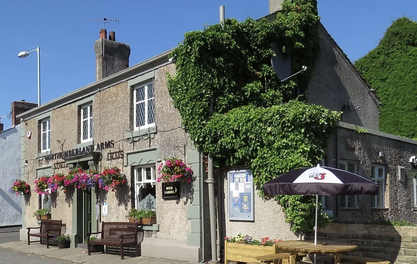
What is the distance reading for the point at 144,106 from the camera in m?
15.0

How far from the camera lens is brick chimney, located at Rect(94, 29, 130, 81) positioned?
1895 centimetres

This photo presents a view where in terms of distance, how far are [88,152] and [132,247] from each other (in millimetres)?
4135

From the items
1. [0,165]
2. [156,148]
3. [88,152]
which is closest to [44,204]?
[88,152]

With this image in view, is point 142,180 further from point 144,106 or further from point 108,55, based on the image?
point 108,55

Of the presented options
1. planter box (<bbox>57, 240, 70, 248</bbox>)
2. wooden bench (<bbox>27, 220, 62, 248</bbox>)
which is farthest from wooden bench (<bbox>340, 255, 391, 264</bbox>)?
wooden bench (<bbox>27, 220, 62, 248</bbox>)

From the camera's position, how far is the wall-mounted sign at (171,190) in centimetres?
1317

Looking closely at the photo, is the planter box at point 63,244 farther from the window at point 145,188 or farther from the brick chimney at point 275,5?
the brick chimney at point 275,5

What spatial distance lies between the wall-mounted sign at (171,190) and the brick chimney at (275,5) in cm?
658

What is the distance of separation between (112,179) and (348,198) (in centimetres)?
681

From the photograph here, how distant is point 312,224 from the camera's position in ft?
34.1

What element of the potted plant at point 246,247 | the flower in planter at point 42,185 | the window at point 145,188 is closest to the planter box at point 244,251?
the potted plant at point 246,247

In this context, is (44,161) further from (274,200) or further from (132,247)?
(274,200)

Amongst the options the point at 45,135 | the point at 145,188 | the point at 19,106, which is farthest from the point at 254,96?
the point at 19,106

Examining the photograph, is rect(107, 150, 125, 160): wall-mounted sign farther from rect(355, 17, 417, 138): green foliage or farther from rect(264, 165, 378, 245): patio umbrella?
rect(355, 17, 417, 138): green foliage
